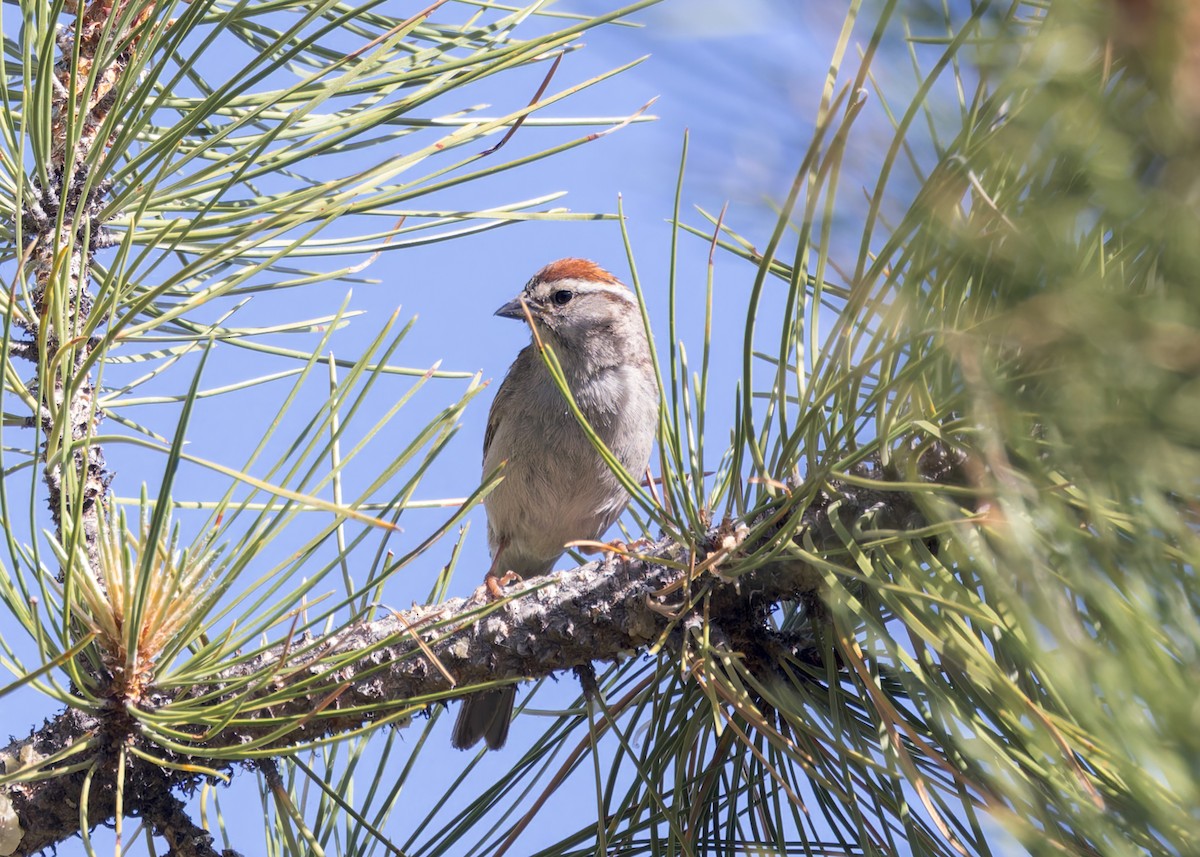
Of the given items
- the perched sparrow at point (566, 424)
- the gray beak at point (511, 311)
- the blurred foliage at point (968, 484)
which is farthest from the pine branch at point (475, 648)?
the gray beak at point (511, 311)

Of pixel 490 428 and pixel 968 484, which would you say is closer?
pixel 968 484

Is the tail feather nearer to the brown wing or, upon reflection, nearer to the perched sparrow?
the perched sparrow

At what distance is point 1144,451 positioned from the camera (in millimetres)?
910

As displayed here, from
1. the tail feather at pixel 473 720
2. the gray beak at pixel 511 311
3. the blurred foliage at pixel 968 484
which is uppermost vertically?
the gray beak at pixel 511 311

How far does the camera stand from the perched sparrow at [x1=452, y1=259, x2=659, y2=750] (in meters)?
4.77

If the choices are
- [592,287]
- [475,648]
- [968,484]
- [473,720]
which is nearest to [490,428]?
[592,287]

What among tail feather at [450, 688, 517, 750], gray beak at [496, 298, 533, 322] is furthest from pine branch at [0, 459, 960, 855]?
gray beak at [496, 298, 533, 322]

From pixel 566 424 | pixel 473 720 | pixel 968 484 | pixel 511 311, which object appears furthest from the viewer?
pixel 511 311

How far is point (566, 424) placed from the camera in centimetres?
476

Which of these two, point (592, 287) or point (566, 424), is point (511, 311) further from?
point (566, 424)

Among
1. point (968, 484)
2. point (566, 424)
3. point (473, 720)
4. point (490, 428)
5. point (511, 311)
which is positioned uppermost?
point (511, 311)

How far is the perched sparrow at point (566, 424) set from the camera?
4.77 m

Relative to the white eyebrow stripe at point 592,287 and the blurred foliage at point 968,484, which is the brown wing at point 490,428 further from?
the blurred foliage at point 968,484

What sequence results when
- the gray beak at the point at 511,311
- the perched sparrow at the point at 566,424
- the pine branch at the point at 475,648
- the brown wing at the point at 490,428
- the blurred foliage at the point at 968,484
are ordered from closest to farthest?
the blurred foliage at the point at 968,484, the pine branch at the point at 475,648, the perched sparrow at the point at 566,424, the gray beak at the point at 511,311, the brown wing at the point at 490,428
